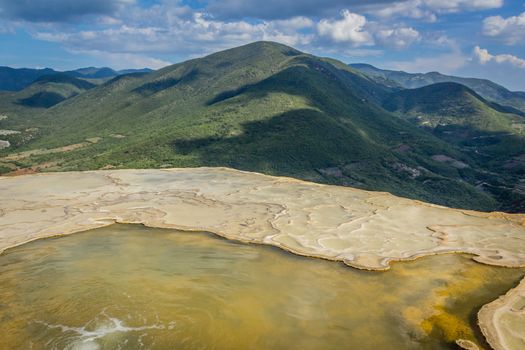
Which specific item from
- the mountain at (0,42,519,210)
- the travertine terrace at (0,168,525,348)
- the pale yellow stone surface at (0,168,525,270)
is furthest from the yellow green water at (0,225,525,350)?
the mountain at (0,42,519,210)

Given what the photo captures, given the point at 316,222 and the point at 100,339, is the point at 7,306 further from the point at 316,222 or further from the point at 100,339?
the point at 316,222

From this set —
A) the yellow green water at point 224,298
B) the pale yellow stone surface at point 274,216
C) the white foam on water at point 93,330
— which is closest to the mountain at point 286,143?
the pale yellow stone surface at point 274,216

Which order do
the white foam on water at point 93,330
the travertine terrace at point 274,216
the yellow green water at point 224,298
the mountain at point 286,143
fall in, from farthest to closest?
the mountain at point 286,143 < the travertine terrace at point 274,216 < the yellow green water at point 224,298 < the white foam on water at point 93,330

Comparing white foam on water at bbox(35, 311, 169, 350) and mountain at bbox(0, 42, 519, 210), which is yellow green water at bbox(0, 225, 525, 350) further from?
mountain at bbox(0, 42, 519, 210)

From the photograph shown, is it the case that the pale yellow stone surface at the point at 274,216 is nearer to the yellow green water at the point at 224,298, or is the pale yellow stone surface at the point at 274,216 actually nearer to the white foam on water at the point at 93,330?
the yellow green water at the point at 224,298

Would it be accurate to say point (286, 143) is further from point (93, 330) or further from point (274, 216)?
point (93, 330)

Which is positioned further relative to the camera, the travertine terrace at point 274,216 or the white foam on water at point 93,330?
the travertine terrace at point 274,216
